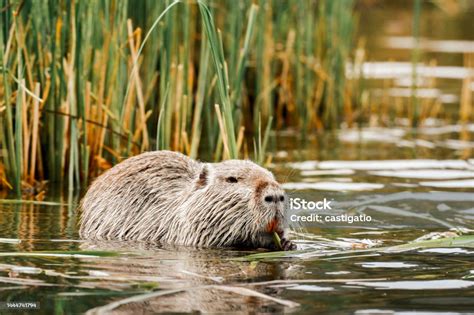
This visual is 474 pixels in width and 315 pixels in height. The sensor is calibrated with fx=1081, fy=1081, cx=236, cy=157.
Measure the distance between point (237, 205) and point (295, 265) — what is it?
475 millimetres

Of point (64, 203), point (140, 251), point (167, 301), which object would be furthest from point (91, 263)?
point (64, 203)

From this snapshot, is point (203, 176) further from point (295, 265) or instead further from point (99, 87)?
point (99, 87)

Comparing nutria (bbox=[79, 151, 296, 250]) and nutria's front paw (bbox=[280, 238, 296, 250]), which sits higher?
nutria (bbox=[79, 151, 296, 250])

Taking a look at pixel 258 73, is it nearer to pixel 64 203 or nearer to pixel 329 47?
pixel 329 47

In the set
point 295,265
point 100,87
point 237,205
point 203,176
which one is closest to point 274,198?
point 237,205

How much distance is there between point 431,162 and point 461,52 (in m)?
6.47

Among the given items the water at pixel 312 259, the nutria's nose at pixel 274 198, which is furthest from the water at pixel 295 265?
the nutria's nose at pixel 274 198

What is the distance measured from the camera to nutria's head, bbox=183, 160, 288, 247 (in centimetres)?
451

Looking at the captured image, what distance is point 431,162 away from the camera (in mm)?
7230

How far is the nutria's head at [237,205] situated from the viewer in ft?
14.8

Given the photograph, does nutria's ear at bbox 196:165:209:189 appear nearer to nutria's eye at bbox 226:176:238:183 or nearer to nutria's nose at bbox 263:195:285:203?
nutria's eye at bbox 226:176:238:183

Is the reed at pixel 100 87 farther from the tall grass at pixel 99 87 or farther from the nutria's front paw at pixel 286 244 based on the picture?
the nutria's front paw at pixel 286 244

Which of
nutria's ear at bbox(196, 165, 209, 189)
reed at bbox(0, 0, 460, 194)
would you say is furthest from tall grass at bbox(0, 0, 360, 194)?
nutria's ear at bbox(196, 165, 209, 189)

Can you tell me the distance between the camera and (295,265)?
14.1ft
